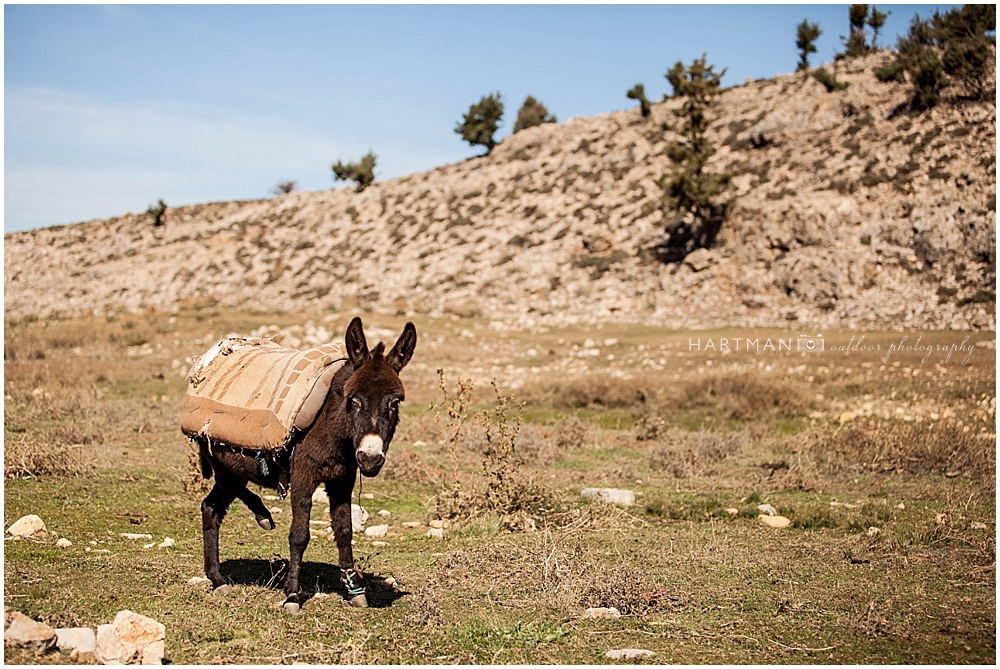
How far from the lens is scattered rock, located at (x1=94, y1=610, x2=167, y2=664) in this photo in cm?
454

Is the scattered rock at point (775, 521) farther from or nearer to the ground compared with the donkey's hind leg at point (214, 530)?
nearer to the ground

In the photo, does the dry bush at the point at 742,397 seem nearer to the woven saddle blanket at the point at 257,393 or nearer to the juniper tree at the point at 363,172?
the woven saddle blanket at the point at 257,393

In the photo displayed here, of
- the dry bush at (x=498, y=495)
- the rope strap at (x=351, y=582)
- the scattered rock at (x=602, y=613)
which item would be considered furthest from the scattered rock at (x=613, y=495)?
the rope strap at (x=351, y=582)

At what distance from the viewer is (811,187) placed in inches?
1539

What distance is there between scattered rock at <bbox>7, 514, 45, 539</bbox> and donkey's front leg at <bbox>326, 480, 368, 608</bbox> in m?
3.61

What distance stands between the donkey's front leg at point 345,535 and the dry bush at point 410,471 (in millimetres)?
5121

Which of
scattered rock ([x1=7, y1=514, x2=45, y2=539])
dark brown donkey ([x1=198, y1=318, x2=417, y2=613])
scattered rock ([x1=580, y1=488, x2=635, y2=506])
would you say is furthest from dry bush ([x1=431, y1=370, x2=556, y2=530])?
scattered rock ([x1=7, y1=514, x2=45, y2=539])

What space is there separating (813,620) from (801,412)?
1096 cm

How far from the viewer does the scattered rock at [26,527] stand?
24.2ft

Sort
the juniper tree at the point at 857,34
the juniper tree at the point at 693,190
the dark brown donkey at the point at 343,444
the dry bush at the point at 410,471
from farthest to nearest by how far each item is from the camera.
A: 1. the juniper tree at the point at 857,34
2. the juniper tree at the point at 693,190
3. the dry bush at the point at 410,471
4. the dark brown donkey at the point at 343,444

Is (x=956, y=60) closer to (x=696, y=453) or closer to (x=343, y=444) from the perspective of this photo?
(x=696, y=453)

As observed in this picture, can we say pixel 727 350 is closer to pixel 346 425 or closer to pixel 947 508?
pixel 947 508

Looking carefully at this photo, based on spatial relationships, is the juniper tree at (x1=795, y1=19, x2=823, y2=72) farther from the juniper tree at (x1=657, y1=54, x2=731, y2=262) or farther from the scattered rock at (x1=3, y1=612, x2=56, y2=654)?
Result: the scattered rock at (x1=3, y1=612, x2=56, y2=654)

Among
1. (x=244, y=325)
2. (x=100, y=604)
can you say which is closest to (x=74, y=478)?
(x=100, y=604)
